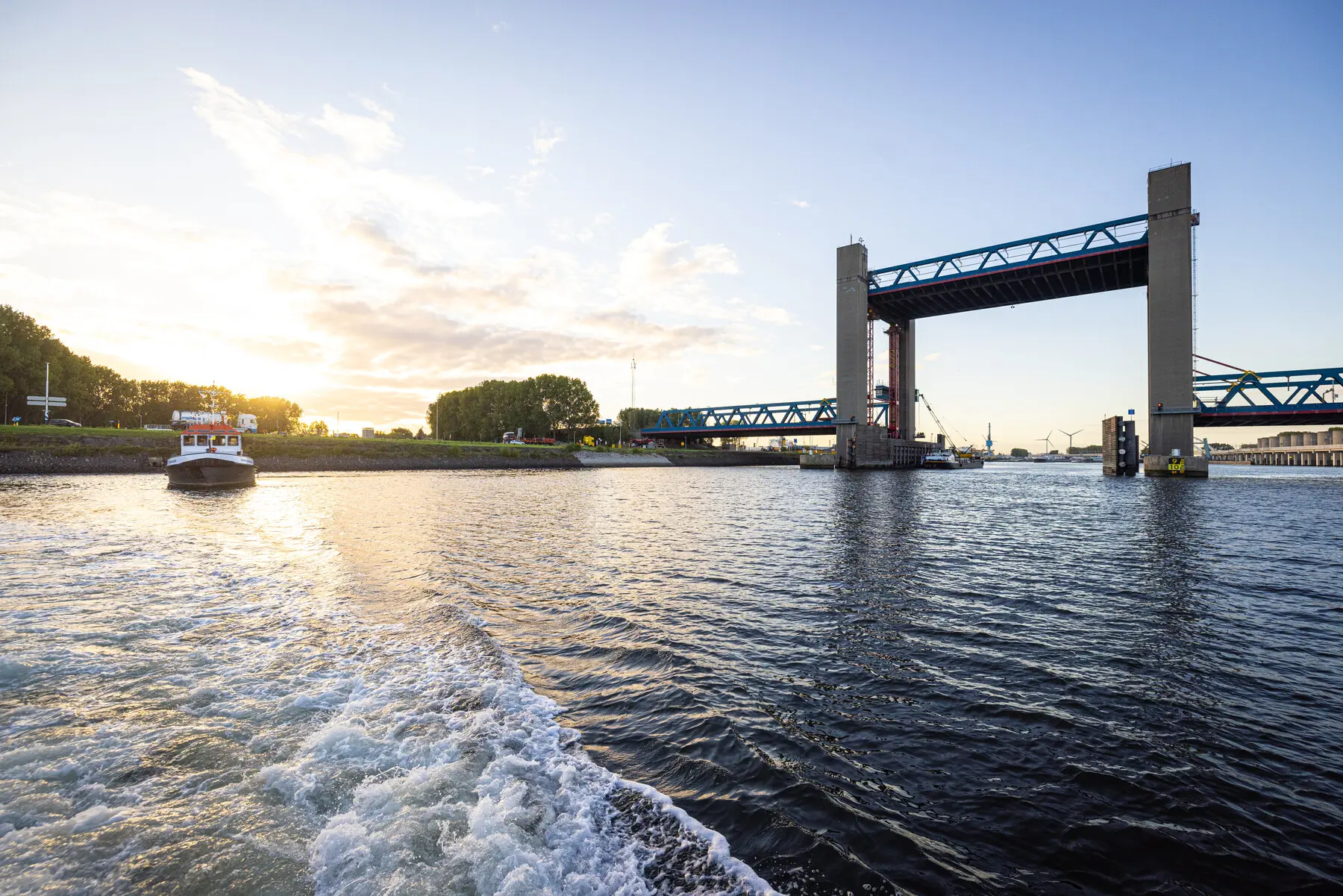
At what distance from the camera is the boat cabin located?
128 feet

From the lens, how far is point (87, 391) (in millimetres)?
88562

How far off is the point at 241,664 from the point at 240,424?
350 feet

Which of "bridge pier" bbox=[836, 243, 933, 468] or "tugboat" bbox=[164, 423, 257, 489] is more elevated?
"bridge pier" bbox=[836, 243, 933, 468]

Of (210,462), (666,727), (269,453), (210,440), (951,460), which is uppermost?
(210,440)

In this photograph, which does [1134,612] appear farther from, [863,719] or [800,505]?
[800,505]

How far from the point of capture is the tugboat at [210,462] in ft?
120

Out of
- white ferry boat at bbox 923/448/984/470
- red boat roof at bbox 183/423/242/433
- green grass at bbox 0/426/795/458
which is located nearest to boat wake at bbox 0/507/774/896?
red boat roof at bbox 183/423/242/433

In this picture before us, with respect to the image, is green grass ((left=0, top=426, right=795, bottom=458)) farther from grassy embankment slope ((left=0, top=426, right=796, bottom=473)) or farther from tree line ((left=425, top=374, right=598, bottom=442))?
tree line ((left=425, top=374, right=598, bottom=442))

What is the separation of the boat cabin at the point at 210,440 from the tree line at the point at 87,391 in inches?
2039

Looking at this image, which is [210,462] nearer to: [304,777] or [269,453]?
[269,453]

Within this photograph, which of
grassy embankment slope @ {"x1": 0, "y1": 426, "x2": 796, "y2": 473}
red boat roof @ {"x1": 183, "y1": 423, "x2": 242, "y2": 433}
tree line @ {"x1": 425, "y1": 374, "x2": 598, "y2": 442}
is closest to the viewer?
red boat roof @ {"x1": 183, "y1": 423, "x2": 242, "y2": 433}

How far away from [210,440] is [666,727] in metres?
48.2

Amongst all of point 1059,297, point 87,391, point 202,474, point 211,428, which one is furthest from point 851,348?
point 87,391

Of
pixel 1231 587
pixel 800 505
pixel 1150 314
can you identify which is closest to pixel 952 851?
pixel 1231 587
